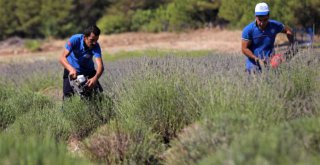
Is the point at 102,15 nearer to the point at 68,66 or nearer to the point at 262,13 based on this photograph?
the point at 68,66

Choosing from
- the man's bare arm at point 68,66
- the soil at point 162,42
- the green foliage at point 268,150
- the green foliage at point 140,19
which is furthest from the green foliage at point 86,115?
the green foliage at point 140,19

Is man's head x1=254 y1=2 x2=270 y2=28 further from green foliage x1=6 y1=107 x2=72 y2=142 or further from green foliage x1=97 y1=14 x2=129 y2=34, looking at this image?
green foliage x1=97 y1=14 x2=129 y2=34

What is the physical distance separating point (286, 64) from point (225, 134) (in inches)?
110

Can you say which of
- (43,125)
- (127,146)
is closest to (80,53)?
(43,125)

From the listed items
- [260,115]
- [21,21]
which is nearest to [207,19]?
[21,21]

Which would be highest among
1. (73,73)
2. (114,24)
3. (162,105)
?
(73,73)

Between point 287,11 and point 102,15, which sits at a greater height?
point 287,11

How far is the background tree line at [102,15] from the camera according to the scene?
3619 centimetres

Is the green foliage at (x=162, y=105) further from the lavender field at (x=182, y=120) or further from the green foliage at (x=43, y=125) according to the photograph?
Answer: the green foliage at (x=43, y=125)

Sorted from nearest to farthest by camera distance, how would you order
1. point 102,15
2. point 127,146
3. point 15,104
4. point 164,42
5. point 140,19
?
point 127,146 < point 15,104 < point 164,42 < point 140,19 < point 102,15

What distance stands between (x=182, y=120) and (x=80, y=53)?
7.11ft

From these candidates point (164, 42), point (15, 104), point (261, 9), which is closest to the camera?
point (261, 9)

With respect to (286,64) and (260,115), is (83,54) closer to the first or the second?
(286,64)

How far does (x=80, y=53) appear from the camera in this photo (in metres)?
8.63
